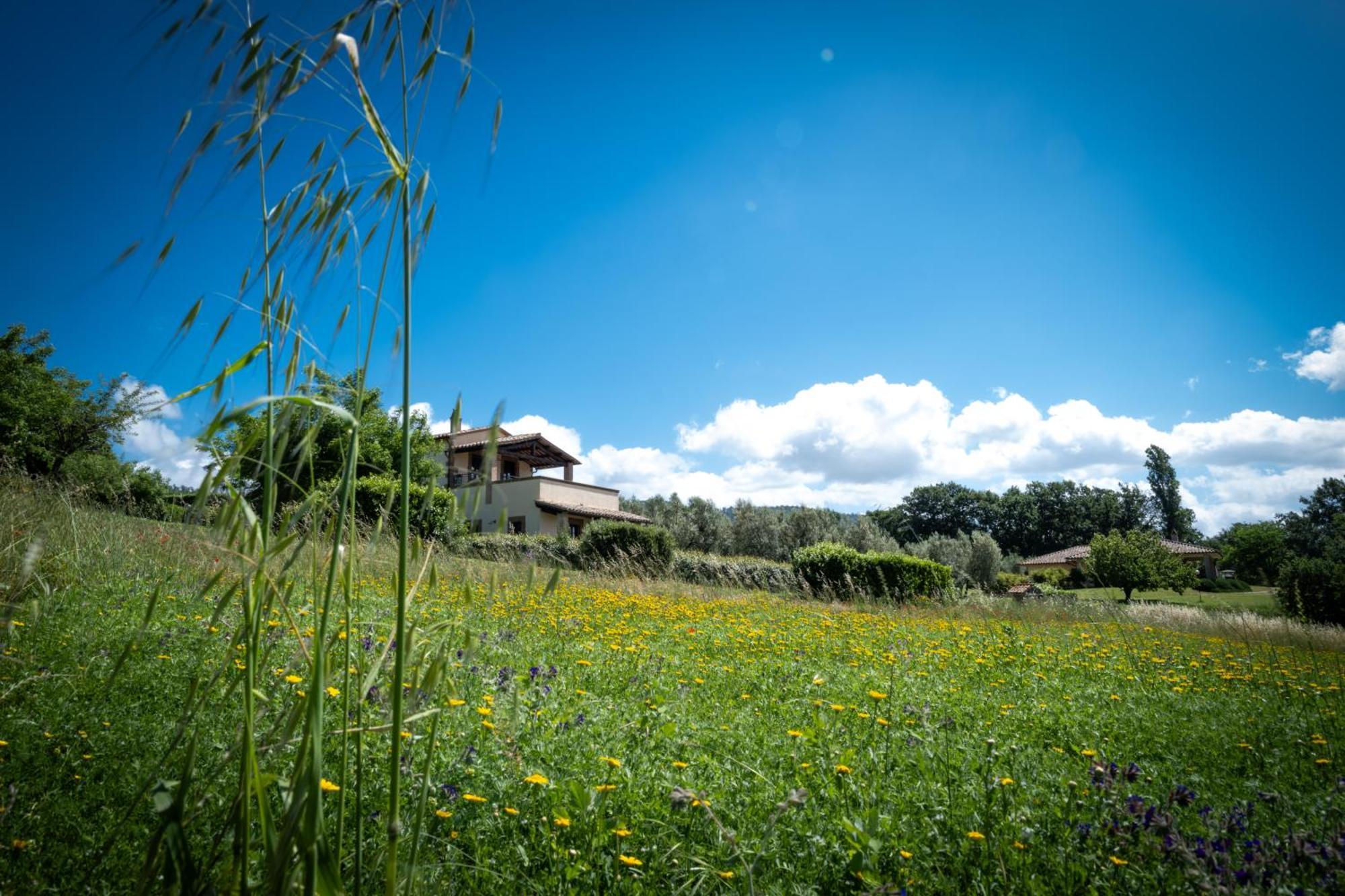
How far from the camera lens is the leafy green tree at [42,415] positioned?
16781 mm

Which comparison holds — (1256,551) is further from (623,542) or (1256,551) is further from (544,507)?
Answer: (623,542)

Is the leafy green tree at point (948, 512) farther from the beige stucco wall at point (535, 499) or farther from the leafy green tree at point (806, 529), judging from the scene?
the beige stucco wall at point (535, 499)

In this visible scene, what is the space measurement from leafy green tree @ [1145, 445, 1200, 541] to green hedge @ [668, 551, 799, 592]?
182ft

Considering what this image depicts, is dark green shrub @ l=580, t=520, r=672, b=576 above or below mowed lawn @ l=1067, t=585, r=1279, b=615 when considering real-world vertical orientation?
above

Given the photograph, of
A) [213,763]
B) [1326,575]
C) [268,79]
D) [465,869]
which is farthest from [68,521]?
[1326,575]

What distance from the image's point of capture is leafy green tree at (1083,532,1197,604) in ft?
92.8

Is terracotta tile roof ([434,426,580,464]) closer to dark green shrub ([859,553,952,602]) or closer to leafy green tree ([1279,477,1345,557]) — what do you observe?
dark green shrub ([859,553,952,602])

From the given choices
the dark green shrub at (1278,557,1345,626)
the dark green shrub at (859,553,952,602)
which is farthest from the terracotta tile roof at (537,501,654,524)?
the dark green shrub at (1278,557,1345,626)

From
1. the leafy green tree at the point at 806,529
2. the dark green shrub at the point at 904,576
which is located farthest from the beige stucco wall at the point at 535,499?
the dark green shrub at the point at 904,576

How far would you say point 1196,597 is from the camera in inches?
1347

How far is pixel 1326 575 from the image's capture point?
702 inches

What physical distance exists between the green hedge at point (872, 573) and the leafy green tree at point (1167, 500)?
5347cm

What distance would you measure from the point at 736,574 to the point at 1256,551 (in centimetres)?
5314

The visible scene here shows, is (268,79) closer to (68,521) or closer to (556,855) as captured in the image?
(556,855)
